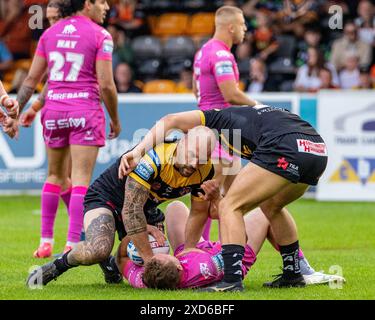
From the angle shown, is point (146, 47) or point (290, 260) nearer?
point (290, 260)

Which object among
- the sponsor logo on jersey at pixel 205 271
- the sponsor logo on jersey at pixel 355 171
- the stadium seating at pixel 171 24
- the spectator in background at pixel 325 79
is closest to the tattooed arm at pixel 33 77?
the sponsor logo on jersey at pixel 205 271

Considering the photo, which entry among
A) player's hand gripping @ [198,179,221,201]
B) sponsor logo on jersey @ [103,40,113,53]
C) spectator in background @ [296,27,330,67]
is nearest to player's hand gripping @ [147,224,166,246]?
player's hand gripping @ [198,179,221,201]

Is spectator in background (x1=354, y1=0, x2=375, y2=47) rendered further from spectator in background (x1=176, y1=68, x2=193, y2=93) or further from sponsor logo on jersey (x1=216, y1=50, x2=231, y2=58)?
sponsor logo on jersey (x1=216, y1=50, x2=231, y2=58)

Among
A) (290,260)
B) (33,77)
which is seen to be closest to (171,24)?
(33,77)

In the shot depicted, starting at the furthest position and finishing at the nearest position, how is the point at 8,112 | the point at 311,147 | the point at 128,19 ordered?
1. the point at 128,19
2. the point at 8,112
3. the point at 311,147

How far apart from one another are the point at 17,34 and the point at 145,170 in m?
12.8

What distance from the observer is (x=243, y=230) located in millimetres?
7133

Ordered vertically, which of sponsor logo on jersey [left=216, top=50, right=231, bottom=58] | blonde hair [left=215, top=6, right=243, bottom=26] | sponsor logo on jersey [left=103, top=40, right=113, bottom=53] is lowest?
sponsor logo on jersey [left=216, top=50, right=231, bottom=58]

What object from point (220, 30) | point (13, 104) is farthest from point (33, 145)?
point (13, 104)

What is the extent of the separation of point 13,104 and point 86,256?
1.63 metres

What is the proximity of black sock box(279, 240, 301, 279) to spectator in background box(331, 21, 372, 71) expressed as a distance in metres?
10.6

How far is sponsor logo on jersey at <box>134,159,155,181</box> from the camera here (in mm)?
7227

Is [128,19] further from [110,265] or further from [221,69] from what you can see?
[110,265]

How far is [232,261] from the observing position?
708 cm
